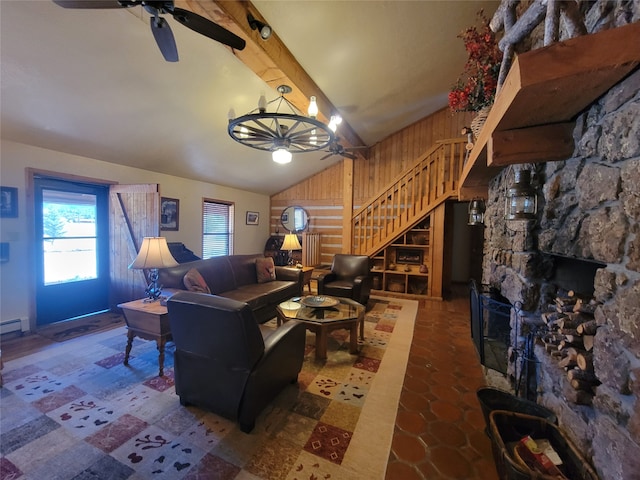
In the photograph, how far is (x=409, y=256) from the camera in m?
5.82

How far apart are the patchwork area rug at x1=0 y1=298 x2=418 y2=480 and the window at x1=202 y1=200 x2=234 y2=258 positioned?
3385mm

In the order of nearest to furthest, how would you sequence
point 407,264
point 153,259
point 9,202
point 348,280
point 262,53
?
1. point 262,53
2. point 153,259
3. point 9,202
4. point 348,280
5. point 407,264

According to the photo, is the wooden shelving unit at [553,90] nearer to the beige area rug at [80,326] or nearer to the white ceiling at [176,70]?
the white ceiling at [176,70]

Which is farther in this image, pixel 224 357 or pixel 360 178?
pixel 360 178

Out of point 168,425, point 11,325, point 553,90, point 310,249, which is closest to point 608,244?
point 553,90

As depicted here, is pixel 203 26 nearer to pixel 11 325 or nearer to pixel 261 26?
pixel 261 26

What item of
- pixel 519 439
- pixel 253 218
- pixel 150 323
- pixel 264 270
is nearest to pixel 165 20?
pixel 150 323

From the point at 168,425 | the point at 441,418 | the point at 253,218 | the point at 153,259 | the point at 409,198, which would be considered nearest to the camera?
the point at 168,425

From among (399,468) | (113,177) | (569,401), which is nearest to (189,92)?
(113,177)

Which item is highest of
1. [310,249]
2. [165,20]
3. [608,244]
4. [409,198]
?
[165,20]

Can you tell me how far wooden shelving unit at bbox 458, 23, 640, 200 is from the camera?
91 centimetres

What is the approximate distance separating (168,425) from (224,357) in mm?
642

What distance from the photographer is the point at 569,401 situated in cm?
136

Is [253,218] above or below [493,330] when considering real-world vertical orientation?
above
